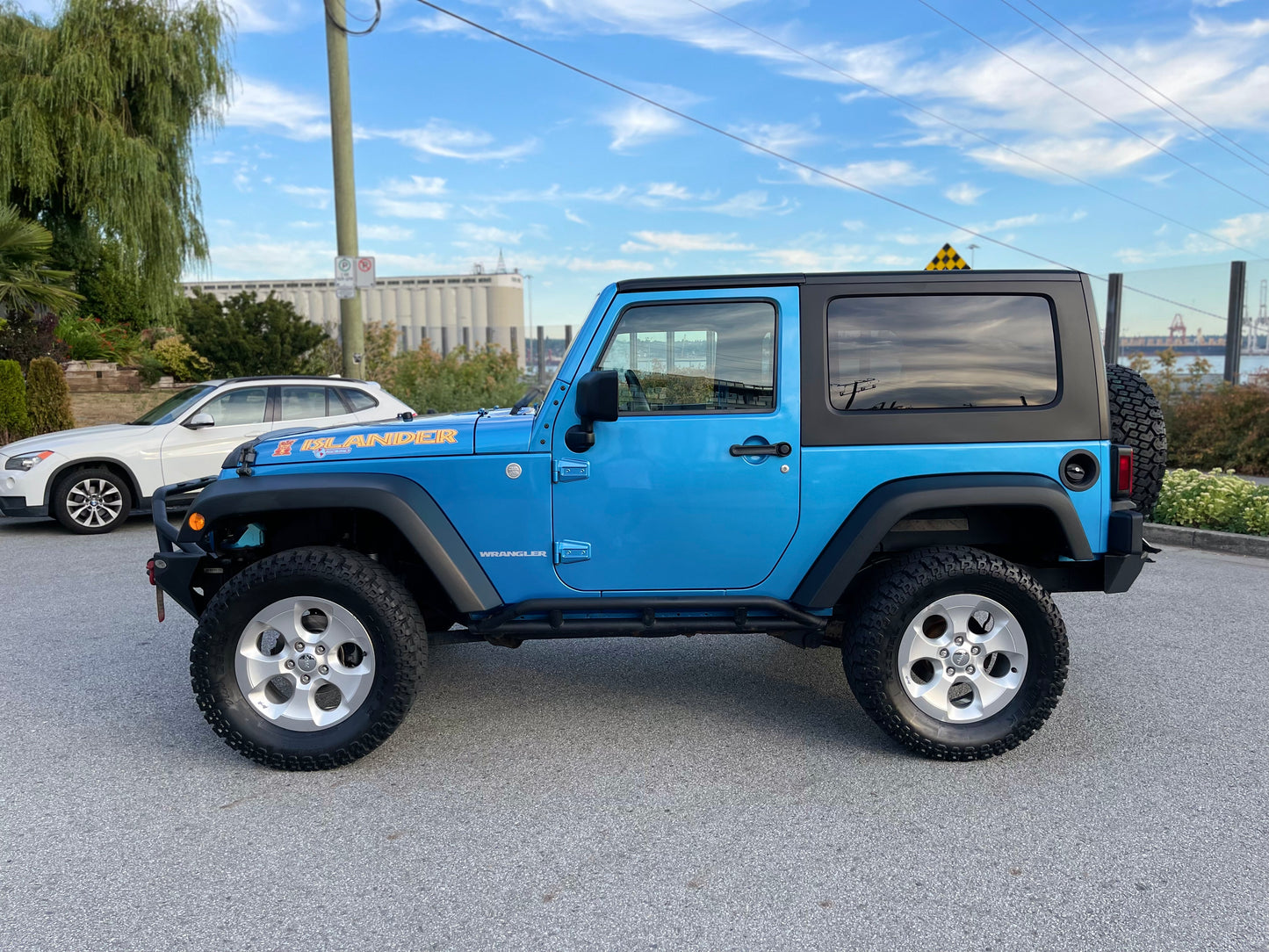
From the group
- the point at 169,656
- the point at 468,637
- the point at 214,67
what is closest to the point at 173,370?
the point at 214,67

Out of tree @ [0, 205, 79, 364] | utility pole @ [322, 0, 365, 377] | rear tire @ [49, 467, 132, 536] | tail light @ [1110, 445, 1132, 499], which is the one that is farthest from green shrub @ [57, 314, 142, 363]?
tail light @ [1110, 445, 1132, 499]

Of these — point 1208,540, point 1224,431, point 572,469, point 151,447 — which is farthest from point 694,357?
point 1224,431

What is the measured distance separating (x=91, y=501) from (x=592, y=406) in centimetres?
743

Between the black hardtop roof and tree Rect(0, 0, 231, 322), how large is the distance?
17044 millimetres

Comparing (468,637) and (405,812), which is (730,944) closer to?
(405,812)

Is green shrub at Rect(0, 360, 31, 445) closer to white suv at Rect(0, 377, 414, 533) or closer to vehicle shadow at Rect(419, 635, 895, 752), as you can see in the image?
white suv at Rect(0, 377, 414, 533)

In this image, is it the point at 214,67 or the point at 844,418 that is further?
the point at 214,67

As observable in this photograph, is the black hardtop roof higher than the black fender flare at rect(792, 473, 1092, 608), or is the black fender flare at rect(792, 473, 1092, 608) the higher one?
the black hardtop roof

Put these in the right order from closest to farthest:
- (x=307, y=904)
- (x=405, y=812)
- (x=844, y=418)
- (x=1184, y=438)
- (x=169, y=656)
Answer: (x=307, y=904), (x=405, y=812), (x=844, y=418), (x=169, y=656), (x=1184, y=438)

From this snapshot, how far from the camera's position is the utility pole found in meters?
12.1

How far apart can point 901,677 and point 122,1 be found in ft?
66.1

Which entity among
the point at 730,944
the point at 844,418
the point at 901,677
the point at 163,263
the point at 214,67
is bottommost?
the point at 730,944

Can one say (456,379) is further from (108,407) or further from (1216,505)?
(1216,505)

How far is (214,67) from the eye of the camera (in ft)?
59.5
